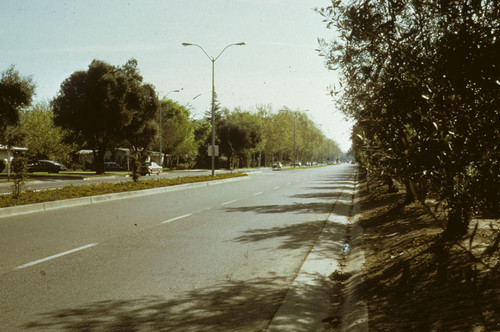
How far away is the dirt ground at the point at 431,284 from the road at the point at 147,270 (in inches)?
43.5

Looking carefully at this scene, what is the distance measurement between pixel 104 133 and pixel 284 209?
31.6m

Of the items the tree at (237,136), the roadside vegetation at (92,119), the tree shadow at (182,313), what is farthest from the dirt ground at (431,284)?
the tree at (237,136)

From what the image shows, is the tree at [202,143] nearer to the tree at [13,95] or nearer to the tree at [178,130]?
the tree at [178,130]

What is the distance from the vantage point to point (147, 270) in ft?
21.1

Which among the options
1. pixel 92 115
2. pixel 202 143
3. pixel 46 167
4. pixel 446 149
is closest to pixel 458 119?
pixel 446 149

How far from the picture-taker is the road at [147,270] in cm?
452

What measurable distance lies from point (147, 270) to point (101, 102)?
3668 centimetres

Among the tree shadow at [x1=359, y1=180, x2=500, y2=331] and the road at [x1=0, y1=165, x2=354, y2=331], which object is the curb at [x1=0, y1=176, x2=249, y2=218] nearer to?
the road at [x1=0, y1=165, x2=354, y2=331]

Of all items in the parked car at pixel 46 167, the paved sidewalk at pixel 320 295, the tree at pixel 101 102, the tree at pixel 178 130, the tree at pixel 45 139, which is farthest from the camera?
the tree at pixel 178 130

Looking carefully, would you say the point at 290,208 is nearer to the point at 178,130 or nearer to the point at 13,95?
the point at 13,95

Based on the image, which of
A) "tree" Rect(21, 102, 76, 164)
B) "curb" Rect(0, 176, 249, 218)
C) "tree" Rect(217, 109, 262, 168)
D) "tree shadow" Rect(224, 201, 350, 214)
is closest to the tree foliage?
"tree shadow" Rect(224, 201, 350, 214)

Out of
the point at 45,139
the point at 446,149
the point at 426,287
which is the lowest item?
the point at 426,287

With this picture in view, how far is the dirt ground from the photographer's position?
3926 millimetres

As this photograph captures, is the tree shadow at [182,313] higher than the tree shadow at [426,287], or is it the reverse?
the tree shadow at [426,287]
